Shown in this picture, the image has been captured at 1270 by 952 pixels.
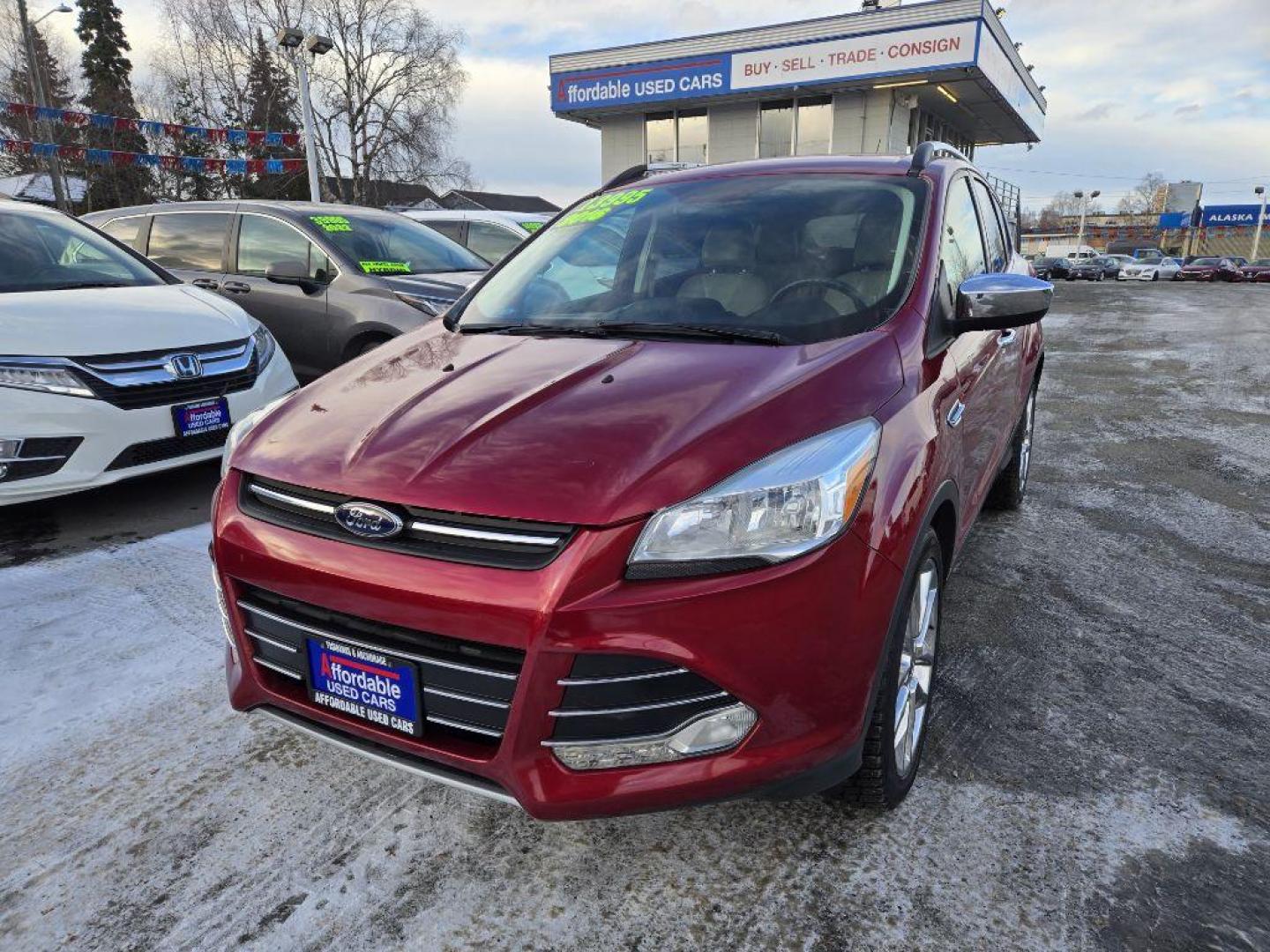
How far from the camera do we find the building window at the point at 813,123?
25.0 metres

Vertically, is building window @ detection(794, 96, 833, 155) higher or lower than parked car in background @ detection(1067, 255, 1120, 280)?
higher

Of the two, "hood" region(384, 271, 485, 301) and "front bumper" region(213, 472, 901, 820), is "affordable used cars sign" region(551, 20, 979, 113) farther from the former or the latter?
"front bumper" region(213, 472, 901, 820)

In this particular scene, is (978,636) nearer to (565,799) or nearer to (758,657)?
(758,657)

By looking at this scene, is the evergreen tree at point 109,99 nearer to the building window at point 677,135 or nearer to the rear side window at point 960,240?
the building window at point 677,135

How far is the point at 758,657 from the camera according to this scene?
160cm

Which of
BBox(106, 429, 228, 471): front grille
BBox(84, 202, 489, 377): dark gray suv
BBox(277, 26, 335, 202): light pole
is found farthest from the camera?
BBox(277, 26, 335, 202): light pole

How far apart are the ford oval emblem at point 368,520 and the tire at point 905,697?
108 centimetres

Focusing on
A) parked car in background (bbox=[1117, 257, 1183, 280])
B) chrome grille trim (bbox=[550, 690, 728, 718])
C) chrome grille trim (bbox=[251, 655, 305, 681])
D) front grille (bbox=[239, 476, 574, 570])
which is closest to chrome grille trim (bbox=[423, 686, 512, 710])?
chrome grille trim (bbox=[550, 690, 728, 718])

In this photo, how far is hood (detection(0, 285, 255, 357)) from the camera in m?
3.87

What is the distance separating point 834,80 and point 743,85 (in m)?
2.59

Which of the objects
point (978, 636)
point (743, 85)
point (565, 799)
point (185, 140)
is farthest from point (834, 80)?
point (565, 799)

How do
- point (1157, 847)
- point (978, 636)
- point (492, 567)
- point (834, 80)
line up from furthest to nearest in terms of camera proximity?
point (834, 80), point (978, 636), point (1157, 847), point (492, 567)

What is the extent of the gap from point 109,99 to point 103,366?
43729mm

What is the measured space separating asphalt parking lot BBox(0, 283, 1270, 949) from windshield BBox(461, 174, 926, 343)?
4.24 ft
